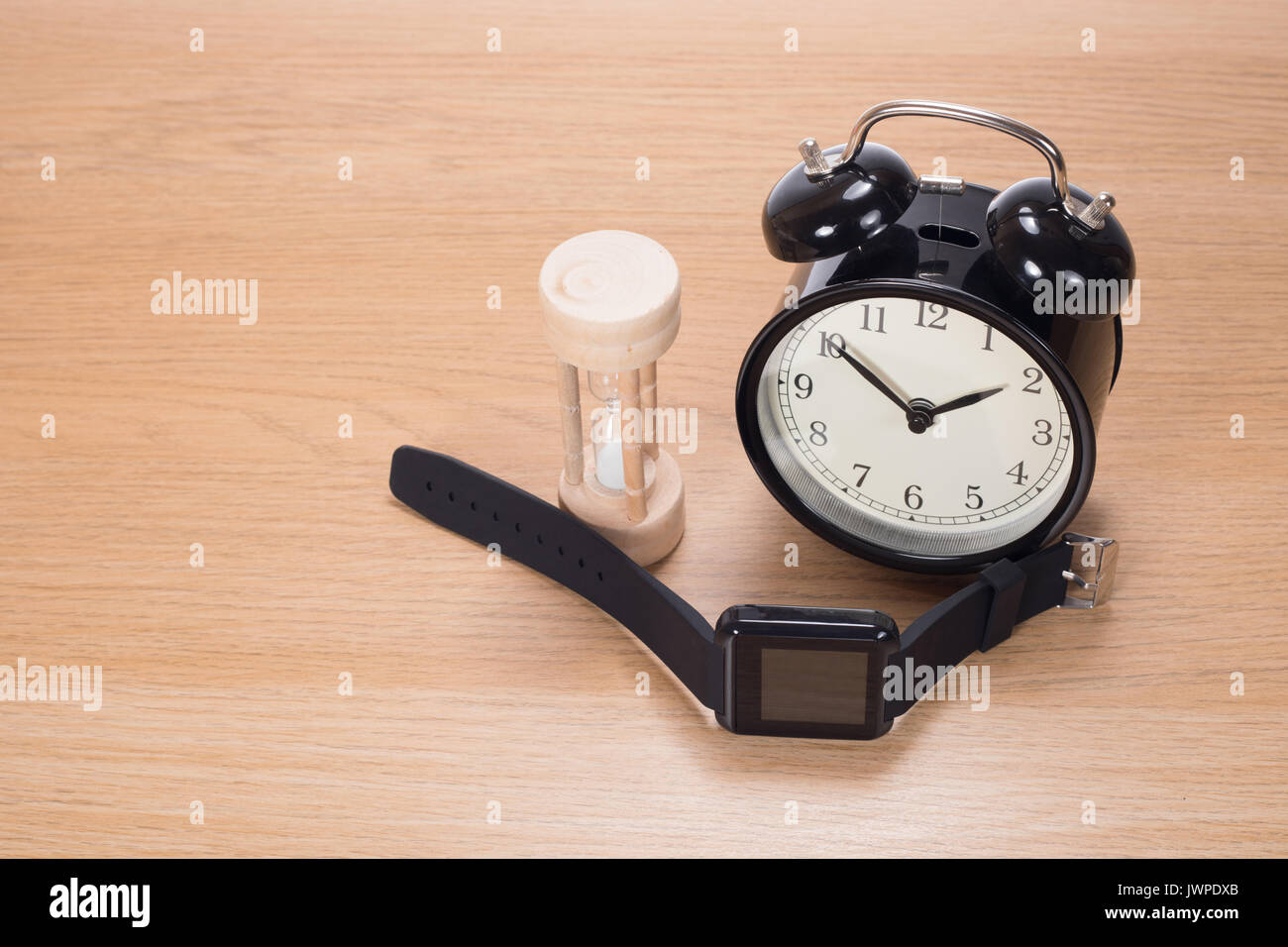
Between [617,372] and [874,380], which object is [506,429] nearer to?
[617,372]

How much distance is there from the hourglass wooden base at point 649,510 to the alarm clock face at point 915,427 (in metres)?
0.09

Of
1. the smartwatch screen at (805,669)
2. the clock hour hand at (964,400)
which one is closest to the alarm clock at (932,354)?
the clock hour hand at (964,400)

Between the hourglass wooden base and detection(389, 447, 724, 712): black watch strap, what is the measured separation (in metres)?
0.03

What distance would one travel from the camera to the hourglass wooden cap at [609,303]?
109 centimetres

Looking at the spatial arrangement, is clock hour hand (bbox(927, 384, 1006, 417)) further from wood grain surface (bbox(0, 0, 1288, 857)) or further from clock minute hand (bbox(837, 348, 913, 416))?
wood grain surface (bbox(0, 0, 1288, 857))

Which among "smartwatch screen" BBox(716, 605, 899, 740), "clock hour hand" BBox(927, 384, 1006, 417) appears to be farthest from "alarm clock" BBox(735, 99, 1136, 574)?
"smartwatch screen" BBox(716, 605, 899, 740)

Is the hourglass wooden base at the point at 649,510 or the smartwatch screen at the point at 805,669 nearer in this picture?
the smartwatch screen at the point at 805,669

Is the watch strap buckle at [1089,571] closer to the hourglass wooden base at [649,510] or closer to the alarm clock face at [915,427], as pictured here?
the alarm clock face at [915,427]

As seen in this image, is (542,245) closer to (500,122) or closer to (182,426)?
(500,122)

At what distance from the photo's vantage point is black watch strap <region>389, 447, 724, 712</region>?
3.70 feet

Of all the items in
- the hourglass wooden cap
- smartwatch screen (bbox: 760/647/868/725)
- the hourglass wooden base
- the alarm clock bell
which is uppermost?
the alarm clock bell

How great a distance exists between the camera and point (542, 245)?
1573mm

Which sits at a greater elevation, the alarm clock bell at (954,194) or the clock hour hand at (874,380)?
the alarm clock bell at (954,194)

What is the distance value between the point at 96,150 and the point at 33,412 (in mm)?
468
